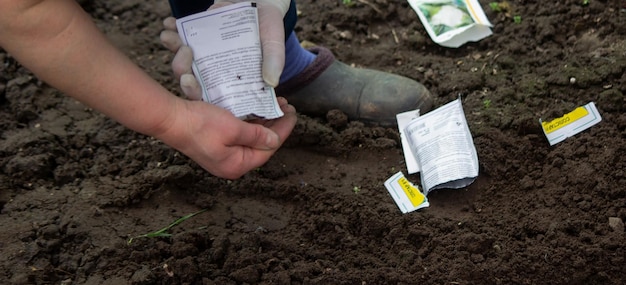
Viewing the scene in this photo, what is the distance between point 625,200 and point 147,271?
1.25 m

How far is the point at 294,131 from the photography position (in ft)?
6.86

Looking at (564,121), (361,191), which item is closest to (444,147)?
(361,191)

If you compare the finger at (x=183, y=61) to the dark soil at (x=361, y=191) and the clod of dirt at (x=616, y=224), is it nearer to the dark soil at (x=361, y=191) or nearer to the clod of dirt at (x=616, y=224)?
the dark soil at (x=361, y=191)

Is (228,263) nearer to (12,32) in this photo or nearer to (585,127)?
(12,32)

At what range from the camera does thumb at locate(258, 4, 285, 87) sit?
1634 mm

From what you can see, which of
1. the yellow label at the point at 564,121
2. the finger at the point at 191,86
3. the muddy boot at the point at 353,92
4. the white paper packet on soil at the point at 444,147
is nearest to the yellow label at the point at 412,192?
the white paper packet on soil at the point at 444,147

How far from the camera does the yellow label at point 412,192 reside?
187cm

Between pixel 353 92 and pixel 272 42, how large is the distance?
534mm

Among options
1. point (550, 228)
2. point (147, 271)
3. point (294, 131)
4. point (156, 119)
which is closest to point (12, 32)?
point (156, 119)

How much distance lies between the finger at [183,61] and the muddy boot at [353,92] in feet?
1.86

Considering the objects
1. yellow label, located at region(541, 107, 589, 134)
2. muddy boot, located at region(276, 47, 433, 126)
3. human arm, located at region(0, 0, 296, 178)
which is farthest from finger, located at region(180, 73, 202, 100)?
yellow label, located at region(541, 107, 589, 134)

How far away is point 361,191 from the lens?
192 centimetres

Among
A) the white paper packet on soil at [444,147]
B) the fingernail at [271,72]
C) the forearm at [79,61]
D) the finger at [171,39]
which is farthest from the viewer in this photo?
the white paper packet on soil at [444,147]

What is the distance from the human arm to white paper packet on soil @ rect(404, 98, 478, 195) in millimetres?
513
